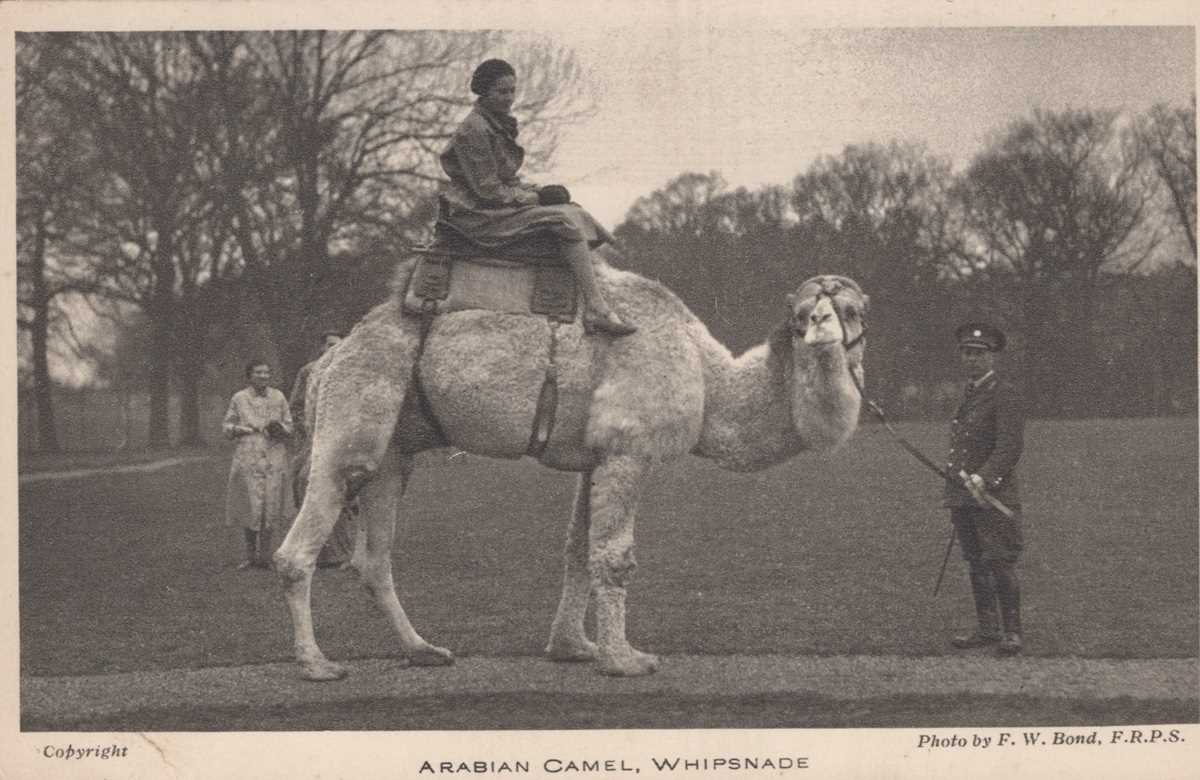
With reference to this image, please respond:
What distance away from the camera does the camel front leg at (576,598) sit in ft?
24.9

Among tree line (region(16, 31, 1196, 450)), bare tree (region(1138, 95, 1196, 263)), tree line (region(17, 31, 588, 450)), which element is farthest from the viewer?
tree line (region(16, 31, 1196, 450))

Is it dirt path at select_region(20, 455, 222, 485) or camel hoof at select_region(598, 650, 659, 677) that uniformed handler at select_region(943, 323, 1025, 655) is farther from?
dirt path at select_region(20, 455, 222, 485)

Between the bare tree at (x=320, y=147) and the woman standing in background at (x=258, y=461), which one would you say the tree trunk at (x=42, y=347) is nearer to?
the woman standing in background at (x=258, y=461)

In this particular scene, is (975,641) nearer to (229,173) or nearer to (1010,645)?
(1010,645)

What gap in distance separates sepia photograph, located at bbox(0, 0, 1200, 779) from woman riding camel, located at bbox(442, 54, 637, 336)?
3 cm

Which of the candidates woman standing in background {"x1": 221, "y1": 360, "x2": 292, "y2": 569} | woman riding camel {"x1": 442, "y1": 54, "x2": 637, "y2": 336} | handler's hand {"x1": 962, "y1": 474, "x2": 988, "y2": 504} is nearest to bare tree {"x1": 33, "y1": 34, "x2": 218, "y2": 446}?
woman standing in background {"x1": 221, "y1": 360, "x2": 292, "y2": 569}

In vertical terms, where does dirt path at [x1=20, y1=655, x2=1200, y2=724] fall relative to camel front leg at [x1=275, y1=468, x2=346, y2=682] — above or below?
below

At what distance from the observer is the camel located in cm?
717

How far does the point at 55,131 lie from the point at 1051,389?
1236 cm

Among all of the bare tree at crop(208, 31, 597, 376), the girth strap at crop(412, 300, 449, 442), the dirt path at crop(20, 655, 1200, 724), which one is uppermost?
the bare tree at crop(208, 31, 597, 376)

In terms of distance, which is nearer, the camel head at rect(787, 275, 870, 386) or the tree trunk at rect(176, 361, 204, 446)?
the camel head at rect(787, 275, 870, 386)

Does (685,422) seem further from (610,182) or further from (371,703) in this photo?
(610,182)

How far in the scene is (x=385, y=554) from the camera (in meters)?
7.55

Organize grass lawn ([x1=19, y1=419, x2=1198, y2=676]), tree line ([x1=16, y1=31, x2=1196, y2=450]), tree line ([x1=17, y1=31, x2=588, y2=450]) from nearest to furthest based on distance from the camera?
1. grass lawn ([x1=19, y1=419, x2=1198, y2=676])
2. tree line ([x1=17, y1=31, x2=588, y2=450])
3. tree line ([x1=16, y1=31, x2=1196, y2=450])
